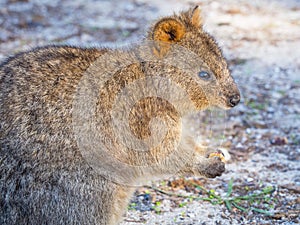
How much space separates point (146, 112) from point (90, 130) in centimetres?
41

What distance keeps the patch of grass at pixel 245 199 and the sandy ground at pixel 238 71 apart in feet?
0.10

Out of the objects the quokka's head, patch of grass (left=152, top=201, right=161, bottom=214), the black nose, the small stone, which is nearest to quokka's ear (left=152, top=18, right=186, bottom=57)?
the quokka's head

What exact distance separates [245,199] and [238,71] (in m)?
2.80

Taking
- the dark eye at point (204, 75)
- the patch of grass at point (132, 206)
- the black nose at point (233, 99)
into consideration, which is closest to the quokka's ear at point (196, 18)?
the dark eye at point (204, 75)

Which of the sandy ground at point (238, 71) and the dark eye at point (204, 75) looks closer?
the dark eye at point (204, 75)

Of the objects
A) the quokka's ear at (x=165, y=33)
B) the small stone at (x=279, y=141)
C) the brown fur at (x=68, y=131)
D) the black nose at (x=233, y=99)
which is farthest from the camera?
the small stone at (x=279, y=141)

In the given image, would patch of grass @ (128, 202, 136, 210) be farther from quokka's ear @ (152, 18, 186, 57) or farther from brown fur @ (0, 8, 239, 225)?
quokka's ear @ (152, 18, 186, 57)

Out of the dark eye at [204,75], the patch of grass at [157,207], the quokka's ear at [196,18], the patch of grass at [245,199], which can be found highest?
the quokka's ear at [196,18]

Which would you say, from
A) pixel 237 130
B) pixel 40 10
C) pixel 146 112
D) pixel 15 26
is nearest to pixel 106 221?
pixel 146 112

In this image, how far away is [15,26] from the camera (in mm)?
8922

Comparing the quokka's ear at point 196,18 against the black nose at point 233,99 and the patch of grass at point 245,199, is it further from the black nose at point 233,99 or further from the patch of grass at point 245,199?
the patch of grass at point 245,199

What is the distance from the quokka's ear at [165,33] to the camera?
13.3 ft

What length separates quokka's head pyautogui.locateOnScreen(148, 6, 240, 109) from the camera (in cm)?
408

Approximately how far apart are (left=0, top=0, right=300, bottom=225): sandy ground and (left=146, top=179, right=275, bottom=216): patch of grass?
0.10 ft
